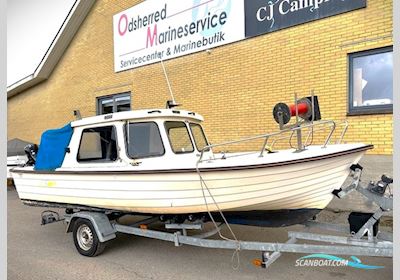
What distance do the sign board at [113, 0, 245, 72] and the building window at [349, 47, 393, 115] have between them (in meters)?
2.85

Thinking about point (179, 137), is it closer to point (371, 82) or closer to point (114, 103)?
point (371, 82)

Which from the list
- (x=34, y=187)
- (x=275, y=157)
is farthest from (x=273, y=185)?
(x=34, y=187)

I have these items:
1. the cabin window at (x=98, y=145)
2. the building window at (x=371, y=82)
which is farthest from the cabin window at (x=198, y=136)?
the building window at (x=371, y=82)

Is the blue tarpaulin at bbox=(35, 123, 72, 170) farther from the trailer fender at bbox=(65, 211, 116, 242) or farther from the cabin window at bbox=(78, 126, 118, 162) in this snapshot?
the trailer fender at bbox=(65, 211, 116, 242)

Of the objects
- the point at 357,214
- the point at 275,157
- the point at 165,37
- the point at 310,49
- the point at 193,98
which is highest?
the point at 165,37

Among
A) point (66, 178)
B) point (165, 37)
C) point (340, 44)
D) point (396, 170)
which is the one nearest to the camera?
point (396, 170)

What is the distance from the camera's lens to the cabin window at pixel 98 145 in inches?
203

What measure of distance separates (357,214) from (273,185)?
3.59 feet

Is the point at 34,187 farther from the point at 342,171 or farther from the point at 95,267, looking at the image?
the point at 342,171

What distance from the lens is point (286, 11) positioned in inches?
296

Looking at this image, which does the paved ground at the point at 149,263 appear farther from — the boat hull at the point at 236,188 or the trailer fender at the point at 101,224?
the boat hull at the point at 236,188

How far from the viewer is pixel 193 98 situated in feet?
31.2

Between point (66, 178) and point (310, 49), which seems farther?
point (310, 49)

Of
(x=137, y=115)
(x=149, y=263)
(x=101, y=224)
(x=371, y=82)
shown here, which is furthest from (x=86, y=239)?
(x=371, y=82)
